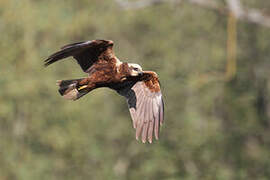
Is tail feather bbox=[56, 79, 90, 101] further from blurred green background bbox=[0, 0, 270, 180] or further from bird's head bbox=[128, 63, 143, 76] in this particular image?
blurred green background bbox=[0, 0, 270, 180]

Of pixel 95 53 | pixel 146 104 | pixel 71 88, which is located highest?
pixel 95 53

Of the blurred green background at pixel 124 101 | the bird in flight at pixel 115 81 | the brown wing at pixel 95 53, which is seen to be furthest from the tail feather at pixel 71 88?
the blurred green background at pixel 124 101

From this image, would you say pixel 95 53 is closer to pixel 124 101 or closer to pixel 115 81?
pixel 115 81

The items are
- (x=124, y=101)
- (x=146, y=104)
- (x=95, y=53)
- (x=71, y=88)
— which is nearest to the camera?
(x=71, y=88)

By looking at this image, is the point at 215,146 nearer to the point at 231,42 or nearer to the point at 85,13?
the point at 231,42

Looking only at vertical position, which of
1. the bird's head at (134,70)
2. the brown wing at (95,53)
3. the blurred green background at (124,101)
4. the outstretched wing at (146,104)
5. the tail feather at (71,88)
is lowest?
the blurred green background at (124,101)

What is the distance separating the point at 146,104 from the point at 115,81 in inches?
33.3

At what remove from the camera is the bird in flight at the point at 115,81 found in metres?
11.5

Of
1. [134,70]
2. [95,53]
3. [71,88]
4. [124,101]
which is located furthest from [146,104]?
[124,101]

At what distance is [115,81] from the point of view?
37.9 ft

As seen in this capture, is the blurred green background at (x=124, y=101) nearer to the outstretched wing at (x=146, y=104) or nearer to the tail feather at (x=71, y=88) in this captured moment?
the outstretched wing at (x=146, y=104)

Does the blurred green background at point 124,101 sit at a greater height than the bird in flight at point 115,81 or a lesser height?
lesser

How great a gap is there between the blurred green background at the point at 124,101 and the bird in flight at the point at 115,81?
49.8 feet

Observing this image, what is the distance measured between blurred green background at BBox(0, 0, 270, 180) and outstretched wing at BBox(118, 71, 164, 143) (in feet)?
49.4
